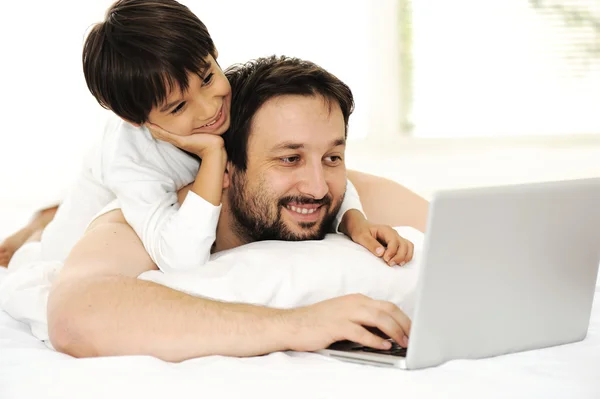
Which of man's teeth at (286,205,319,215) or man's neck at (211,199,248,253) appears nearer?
man's teeth at (286,205,319,215)

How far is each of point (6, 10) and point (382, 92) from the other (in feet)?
6.82

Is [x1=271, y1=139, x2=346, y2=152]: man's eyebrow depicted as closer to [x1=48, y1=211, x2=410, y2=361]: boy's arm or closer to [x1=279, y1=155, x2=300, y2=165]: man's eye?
[x1=279, y1=155, x2=300, y2=165]: man's eye

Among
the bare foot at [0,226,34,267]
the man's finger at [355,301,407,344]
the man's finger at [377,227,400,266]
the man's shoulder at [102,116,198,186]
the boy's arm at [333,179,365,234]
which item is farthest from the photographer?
the bare foot at [0,226,34,267]

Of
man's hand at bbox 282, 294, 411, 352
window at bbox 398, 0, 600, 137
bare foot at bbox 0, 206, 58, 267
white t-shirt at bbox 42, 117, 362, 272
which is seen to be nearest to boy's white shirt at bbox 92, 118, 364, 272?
white t-shirt at bbox 42, 117, 362, 272

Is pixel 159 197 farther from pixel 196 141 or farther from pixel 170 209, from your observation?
pixel 196 141

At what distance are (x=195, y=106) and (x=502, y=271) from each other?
0.88m

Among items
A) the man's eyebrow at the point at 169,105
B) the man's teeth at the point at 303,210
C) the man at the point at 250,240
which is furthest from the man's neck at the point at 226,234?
the man's eyebrow at the point at 169,105

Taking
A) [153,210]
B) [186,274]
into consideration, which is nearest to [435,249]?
[186,274]

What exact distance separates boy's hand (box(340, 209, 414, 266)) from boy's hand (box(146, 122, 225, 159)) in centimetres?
36

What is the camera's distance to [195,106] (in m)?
1.85

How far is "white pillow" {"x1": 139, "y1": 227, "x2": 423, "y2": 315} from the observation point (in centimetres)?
158

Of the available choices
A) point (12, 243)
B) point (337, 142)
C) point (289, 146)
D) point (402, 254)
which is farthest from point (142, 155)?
point (12, 243)

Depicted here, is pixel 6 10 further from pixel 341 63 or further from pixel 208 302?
pixel 208 302

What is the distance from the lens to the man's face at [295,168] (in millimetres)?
1847
